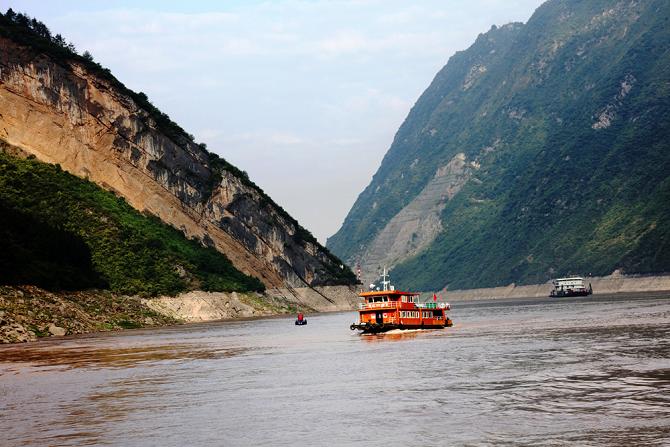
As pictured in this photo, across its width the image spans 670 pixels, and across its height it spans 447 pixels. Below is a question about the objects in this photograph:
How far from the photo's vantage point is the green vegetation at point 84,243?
4985 inches

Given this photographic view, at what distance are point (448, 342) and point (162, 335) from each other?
151 ft

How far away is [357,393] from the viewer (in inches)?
1962

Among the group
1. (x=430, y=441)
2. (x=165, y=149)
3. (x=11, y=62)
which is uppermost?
(x=11, y=62)

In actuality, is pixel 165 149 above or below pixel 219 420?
above

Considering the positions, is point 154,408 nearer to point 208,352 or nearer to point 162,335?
point 208,352

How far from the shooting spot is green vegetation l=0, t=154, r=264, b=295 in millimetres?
126625

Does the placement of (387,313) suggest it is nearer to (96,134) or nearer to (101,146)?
(101,146)

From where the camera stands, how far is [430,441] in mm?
34750

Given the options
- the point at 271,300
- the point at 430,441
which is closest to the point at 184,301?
the point at 271,300

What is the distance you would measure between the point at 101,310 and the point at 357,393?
8847 centimetres

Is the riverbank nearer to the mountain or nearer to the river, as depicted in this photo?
the mountain

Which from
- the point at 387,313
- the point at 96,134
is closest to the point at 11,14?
the point at 96,134

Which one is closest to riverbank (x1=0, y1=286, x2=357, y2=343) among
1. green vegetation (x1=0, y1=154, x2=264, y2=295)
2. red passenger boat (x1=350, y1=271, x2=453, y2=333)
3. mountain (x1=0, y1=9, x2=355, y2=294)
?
green vegetation (x1=0, y1=154, x2=264, y2=295)

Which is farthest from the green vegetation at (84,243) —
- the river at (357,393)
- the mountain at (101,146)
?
the river at (357,393)
